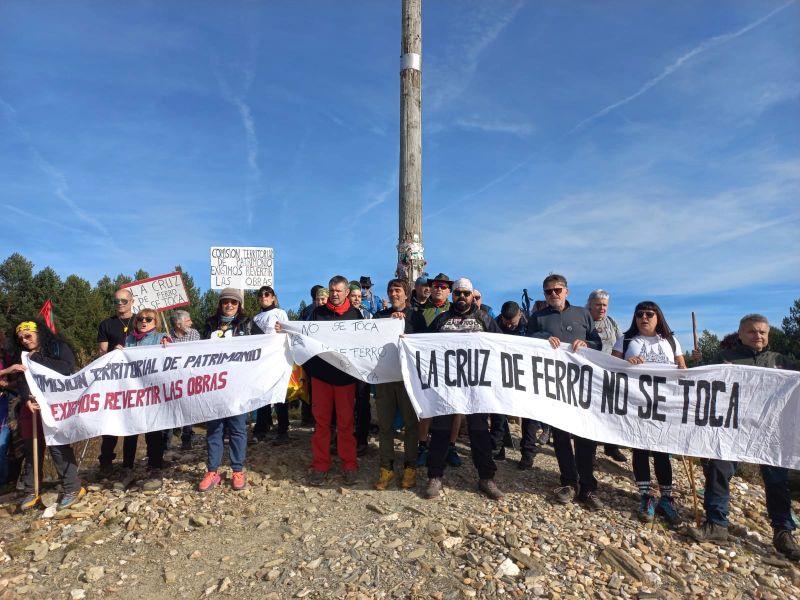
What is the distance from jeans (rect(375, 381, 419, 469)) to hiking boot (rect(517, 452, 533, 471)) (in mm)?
1551

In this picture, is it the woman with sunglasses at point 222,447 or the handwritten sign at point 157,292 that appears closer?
the woman with sunglasses at point 222,447

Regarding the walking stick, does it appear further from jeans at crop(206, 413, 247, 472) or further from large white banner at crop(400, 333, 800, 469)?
large white banner at crop(400, 333, 800, 469)

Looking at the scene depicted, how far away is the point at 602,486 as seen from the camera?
257 inches

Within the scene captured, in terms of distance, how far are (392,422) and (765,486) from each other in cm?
393

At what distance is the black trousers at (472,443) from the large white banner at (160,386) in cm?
186

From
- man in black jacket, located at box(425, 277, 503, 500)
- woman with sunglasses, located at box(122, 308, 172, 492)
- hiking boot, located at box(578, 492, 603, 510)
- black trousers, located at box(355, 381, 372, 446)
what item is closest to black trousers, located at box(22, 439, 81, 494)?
woman with sunglasses, located at box(122, 308, 172, 492)

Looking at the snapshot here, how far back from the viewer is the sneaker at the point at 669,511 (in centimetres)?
566

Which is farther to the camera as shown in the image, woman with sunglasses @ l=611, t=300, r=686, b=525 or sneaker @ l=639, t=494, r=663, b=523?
woman with sunglasses @ l=611, t=300, r=686, b=525

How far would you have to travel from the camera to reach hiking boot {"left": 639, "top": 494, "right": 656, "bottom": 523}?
18.4 feet

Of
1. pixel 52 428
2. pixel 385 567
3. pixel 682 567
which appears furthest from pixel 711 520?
pixel 52 428

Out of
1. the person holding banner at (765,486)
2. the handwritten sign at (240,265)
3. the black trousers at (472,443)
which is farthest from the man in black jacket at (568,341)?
the handwritten sign at (240,265)

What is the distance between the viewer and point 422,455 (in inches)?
266

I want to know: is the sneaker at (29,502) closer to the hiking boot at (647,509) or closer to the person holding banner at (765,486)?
the hiking boot at (647,509)

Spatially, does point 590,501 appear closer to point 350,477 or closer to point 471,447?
point 471,447
